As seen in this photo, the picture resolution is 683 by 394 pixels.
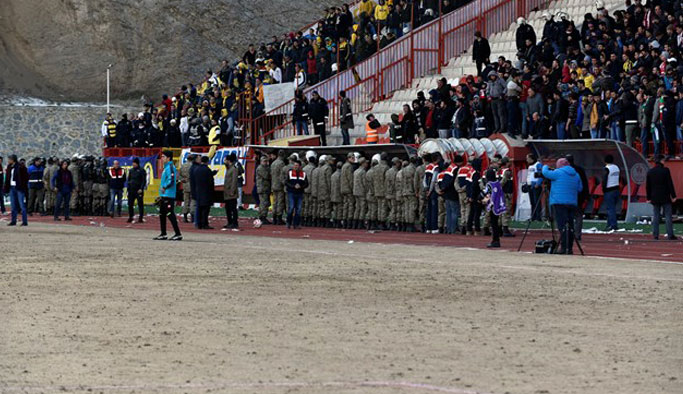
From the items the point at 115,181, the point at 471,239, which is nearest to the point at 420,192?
the point at 471,239

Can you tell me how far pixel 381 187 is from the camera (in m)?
33.5

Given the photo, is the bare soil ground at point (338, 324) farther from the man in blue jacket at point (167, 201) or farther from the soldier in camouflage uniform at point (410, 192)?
the soldier in camouflage uniform at point (410, 192)

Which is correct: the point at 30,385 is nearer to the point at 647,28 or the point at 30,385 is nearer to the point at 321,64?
the point at 647,28

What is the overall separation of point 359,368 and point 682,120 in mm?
21562

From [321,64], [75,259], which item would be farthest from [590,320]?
[321,64]

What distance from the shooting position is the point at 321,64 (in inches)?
1903

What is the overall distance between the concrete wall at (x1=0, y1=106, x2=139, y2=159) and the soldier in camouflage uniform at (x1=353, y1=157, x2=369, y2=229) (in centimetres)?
3035

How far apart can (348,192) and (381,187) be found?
1.42 meters

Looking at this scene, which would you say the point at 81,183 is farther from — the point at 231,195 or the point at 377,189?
the point at 377,189

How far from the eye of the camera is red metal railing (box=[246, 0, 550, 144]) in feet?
148

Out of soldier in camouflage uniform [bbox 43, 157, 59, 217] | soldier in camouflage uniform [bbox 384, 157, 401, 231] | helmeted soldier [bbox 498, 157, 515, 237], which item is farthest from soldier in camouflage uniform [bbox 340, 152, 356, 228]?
soldier in camouflage uniform [bbox 43, 157, 59, 217]

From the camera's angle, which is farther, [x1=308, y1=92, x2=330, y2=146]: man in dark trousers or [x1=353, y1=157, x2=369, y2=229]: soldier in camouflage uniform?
[x1=308, y1=92, x2=330, y2=146]: man in dark trousers

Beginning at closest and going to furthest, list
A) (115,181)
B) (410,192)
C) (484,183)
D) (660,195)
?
(660,195) → (484,183) → (410,192) → (115,181)

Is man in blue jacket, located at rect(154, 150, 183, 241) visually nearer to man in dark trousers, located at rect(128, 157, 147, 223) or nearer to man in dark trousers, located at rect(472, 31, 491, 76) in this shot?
man in dark trousers, located at rect(128, 157, 147, 223)
